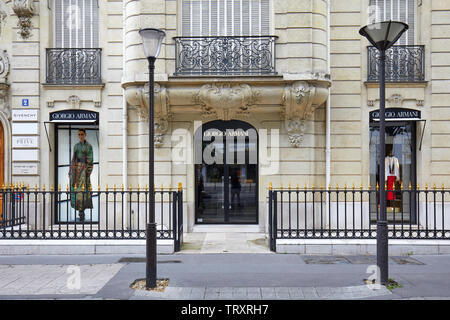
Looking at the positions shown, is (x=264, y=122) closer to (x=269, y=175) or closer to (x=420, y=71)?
(x=269, y=175)

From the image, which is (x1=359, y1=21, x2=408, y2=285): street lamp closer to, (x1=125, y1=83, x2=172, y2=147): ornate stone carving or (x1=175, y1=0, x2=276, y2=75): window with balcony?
(x1=175, y1=0, x2=276, y2=75): window with balcony

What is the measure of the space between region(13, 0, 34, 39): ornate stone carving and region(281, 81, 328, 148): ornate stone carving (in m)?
8.20

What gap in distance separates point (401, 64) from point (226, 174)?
632 centimetres

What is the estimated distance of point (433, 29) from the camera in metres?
12.4

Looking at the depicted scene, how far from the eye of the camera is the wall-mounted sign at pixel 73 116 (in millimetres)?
12750

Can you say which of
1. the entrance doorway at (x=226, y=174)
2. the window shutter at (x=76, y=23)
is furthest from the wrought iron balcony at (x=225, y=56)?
the window shutter at (x=76, y=23)

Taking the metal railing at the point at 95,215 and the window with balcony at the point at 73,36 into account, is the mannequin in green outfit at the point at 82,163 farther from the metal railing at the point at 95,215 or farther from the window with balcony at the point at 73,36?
the window with balcony at the point at 73,36

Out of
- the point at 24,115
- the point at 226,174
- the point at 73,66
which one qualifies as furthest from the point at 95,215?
the point at 73,66

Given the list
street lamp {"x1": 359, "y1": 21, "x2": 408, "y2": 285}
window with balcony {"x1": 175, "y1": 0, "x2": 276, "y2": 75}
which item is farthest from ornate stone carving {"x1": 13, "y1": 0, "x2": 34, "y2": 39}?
street lamp {"x1": 359, "y1": 21, "x2": 408, "y2": 285}

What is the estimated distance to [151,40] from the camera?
6.98 metres

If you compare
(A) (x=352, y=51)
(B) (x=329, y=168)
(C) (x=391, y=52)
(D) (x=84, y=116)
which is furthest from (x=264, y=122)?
(D) (x=84, y=116)

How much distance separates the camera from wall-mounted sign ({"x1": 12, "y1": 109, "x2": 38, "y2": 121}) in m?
12.8

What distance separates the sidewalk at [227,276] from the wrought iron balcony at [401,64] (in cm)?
574

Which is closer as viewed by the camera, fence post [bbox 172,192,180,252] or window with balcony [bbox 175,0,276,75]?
fence post [bbox 172,192,180,252]
